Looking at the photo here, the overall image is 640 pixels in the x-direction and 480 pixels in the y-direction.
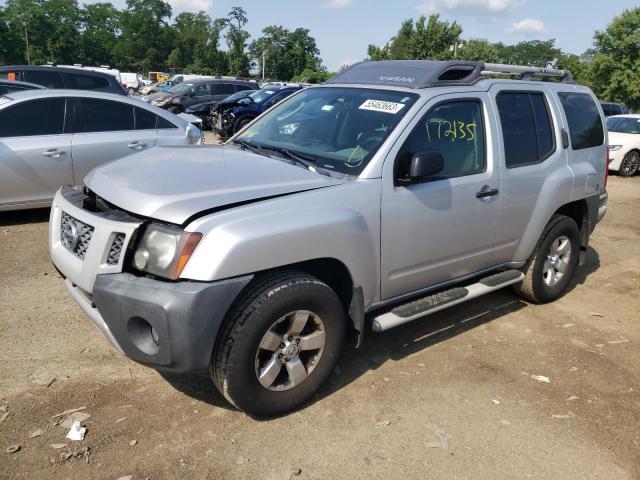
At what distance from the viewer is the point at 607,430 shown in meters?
3.26

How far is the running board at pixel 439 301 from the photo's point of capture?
3.48 m

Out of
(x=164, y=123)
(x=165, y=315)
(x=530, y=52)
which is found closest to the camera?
(x=165, y=315)

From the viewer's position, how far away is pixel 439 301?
3.79m

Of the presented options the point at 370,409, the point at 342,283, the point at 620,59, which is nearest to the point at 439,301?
the point at 342,283

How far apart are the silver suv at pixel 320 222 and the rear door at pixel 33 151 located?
316 centimetres

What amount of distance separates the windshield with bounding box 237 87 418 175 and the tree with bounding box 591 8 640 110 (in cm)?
3214

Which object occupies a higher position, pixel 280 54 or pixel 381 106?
pixel 280 54

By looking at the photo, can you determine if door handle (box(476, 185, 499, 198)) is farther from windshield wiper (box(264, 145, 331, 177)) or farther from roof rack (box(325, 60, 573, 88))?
windshield wiper (box(264, 145, 331, 177))

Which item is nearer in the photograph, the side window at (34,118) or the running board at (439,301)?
the running board at (439,301)

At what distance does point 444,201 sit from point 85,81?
1092 cm

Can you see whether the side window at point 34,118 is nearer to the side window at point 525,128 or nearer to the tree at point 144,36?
the side window at point 525,128

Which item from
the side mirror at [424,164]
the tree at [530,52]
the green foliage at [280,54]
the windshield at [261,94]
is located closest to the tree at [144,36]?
the green foliage at [280,54]

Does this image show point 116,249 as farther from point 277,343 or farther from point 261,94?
point 261,94

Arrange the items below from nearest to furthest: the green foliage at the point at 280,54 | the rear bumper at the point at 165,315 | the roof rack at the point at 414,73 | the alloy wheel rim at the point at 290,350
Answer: the rear bumper at the point at 165,315 → the alloy wheel rim at the point at 290,350 → the roof rack at the point at 414,73 → the green foliage at the point at 280,54
